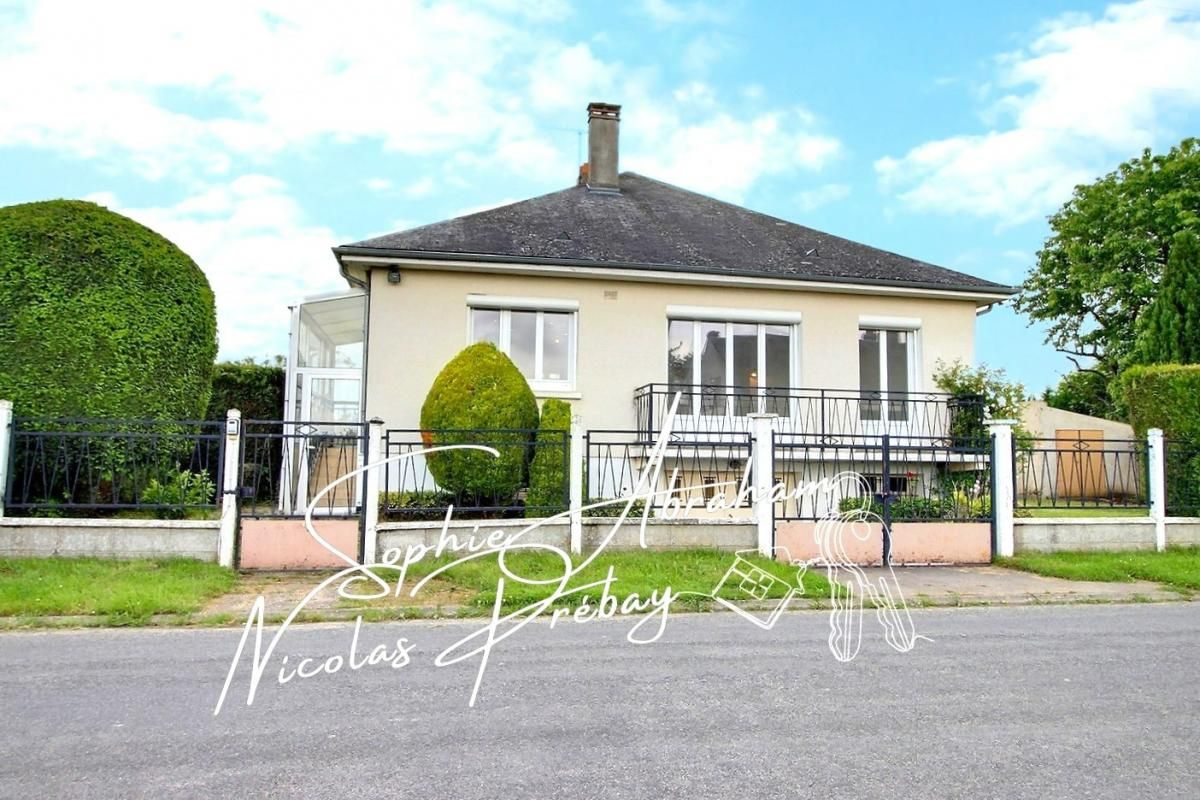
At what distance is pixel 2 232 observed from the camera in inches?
409

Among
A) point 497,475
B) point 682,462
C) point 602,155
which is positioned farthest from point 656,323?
point 602,155

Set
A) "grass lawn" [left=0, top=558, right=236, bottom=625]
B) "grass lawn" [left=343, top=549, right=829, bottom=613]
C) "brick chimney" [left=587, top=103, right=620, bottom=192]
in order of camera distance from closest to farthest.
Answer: "grass lawn" [left=0, top=558, right=236, bottom=625] < "grass lawn" [left=343, top=549, right=829, bottom=613] < "brick chimney" [left=587, top=103, right=620, bottom=192]

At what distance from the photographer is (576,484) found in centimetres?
1085

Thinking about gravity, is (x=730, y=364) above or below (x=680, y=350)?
below

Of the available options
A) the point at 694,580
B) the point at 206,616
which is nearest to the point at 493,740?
the point at 206,616

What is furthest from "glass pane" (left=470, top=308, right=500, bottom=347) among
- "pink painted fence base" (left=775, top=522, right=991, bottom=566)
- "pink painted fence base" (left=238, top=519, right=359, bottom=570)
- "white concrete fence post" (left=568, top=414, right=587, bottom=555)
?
"pink painted fence base" (left=775, top=522, right=991, bottom=566)

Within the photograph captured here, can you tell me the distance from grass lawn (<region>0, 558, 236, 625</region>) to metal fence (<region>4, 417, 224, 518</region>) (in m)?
0.71

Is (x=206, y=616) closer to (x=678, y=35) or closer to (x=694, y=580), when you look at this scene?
(x=694, y=580)

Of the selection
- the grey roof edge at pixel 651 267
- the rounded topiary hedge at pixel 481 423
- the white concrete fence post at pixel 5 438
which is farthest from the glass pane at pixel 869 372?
the white concrete fence post at pixel 5 438

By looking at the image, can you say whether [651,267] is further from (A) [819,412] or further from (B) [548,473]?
(B) [548,473]

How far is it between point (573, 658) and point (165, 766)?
283cm

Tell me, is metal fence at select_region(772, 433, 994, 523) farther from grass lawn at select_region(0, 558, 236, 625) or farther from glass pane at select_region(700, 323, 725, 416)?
grass lawn at select_region(0, 558, 236, 625)

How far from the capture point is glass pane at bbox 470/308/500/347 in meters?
15.0

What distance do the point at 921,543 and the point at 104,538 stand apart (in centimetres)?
949
